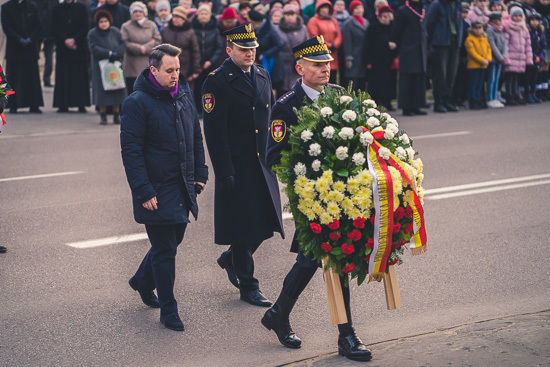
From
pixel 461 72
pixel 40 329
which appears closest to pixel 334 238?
pixel 40 329

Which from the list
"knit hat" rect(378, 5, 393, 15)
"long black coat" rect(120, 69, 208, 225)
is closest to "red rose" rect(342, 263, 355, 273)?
"long black coat" rect(120, 69, 208, 225)

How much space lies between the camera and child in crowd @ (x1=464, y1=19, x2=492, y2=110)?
1941 cm

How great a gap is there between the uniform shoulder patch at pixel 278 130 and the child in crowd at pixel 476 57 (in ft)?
46.8

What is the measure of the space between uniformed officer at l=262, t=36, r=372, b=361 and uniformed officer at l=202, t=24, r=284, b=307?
32.9 inches

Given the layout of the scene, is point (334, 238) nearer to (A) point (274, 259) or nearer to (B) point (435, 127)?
(A) point (274, 259)

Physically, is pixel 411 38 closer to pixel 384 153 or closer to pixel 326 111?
pixel 326 111

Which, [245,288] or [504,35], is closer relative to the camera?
[245,288]

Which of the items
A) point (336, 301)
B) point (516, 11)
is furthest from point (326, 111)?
point (516, 11)

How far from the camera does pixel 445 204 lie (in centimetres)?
1017

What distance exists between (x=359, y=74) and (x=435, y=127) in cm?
301

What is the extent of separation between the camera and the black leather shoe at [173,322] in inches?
249

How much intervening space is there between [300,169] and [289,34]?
1273 centimetres

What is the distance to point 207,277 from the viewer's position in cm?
757

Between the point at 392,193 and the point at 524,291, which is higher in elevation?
the point at 392,193
